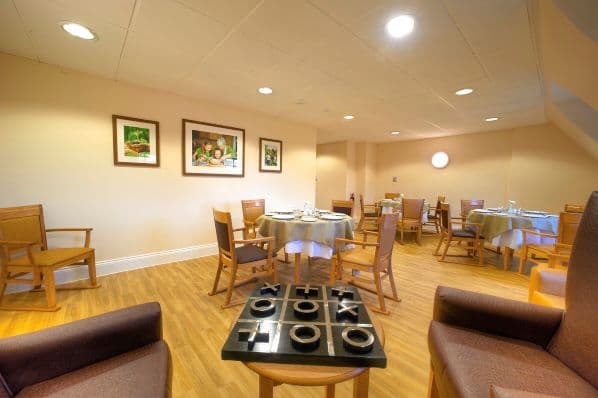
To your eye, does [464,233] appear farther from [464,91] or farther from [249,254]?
[249,254]

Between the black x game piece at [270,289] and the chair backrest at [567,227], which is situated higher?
the chair backrest at [567,227]

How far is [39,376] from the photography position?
92 cm

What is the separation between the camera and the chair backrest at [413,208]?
4.93 meters

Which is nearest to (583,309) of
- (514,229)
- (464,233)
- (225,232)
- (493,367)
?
(493,367)

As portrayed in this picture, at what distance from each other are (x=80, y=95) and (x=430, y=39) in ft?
12.2

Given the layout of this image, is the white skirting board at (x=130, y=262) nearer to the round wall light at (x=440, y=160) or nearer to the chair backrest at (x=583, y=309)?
the chair backrest at (x=583, y=309)

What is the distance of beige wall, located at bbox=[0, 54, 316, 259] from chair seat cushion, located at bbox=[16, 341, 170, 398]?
8.63ft

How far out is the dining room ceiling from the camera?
1726 mm

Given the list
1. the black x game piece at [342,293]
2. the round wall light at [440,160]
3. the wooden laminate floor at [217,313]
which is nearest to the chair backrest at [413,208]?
the wooden laminate floor at [217,313]

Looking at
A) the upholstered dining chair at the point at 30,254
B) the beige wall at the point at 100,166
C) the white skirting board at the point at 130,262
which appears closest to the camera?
the upholstered dining chair at the point at 30,254

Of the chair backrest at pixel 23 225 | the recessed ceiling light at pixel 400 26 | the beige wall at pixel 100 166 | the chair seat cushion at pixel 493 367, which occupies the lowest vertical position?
the chair seat cushion at pixel 493 367

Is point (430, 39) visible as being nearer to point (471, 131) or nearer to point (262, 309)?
point (262, 309)

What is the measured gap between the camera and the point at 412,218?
5059 millimetres

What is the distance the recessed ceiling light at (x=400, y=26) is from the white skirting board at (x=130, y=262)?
142 inches
